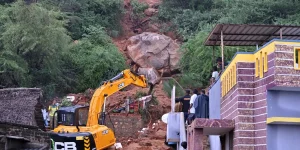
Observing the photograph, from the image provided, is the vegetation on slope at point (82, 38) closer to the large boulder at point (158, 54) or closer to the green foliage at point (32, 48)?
the green foliage at point (32, 48)

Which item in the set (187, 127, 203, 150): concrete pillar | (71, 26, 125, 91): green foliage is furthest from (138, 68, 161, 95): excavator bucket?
(187, 127, 203, 150): concrete pillar

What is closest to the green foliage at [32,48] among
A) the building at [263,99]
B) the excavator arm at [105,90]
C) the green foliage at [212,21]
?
the excavator arm at [105,90]

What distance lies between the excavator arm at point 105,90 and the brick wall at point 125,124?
302 centimetres

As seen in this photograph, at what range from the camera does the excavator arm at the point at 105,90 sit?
2428cm

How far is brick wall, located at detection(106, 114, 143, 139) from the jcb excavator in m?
2.96

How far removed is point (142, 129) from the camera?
29.1 meters

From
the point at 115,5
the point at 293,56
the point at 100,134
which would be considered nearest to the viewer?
the point at 293,56

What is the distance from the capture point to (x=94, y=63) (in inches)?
1364

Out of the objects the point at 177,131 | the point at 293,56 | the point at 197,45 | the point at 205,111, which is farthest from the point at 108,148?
the point at 293,56

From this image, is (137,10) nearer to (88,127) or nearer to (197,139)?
(88,127)

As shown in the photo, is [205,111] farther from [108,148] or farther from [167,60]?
[167,60]

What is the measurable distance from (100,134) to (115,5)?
20.8 m

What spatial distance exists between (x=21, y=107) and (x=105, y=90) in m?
7.62

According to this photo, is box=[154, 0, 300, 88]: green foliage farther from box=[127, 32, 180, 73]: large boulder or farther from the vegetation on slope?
box=[127, 32, 180, 73]: large boulder
